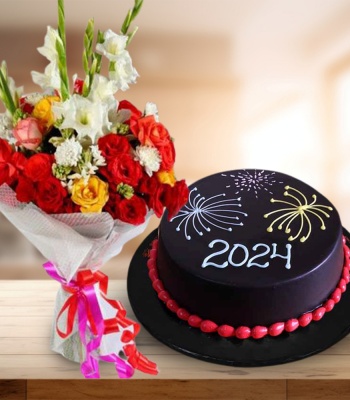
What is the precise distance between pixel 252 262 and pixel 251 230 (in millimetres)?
121

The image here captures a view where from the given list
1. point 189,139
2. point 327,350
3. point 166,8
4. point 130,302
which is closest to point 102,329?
point 130,302

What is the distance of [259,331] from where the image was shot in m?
1.91

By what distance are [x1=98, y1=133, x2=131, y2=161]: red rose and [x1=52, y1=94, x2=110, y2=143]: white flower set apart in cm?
2

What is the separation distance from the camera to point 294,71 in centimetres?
330

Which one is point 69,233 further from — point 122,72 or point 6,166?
point 122,72

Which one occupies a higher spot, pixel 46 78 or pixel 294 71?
pixel 46 78

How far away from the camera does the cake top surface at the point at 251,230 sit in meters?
1.92

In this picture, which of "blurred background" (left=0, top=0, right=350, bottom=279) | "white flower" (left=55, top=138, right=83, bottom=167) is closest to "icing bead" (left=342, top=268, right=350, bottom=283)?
"white flower" (left=55, top=138, right=83, bottom=167)

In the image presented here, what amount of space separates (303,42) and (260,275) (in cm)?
163

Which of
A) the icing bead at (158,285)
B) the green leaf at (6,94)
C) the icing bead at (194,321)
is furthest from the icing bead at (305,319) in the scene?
the green leaf at (6,94)

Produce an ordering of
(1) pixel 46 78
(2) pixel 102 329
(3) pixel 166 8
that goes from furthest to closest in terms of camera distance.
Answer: (3) pixel 166 8
(2) pixel 102 329
(1) pixel 46 78

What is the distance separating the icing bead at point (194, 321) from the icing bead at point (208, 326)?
12mm

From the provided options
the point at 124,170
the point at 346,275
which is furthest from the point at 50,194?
the point at 346,275

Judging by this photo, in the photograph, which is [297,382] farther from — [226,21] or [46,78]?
[226,21]
